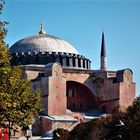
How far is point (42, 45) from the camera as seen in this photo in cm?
8069

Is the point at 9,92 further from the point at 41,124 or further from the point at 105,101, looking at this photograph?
the point at 105,101

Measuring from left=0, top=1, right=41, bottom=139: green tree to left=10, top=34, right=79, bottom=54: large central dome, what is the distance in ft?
175

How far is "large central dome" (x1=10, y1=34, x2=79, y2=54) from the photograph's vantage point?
263 feet

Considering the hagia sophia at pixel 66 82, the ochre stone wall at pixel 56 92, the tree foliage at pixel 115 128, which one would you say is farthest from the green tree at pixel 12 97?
the ochre stone wall at pixel 56 92

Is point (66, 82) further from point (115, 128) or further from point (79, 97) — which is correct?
point (115, 128)

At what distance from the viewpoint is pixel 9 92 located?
81.8ft

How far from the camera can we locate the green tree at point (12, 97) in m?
24.1

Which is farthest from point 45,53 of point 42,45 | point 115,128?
point 115,128

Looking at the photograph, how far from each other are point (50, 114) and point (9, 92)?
148ft

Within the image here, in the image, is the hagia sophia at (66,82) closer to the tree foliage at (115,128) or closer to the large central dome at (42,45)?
the large central dome at (42,45)

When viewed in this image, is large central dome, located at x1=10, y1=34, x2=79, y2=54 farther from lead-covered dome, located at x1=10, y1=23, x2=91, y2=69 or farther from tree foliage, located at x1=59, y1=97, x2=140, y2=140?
tree foliage, located at x1=59, y1=97, x2=140, y2=140

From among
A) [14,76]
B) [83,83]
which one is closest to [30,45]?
[83,83]

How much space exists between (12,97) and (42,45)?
56.1 m


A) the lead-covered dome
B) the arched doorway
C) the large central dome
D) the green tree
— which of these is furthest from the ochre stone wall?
the green tree
